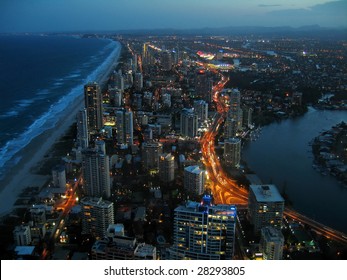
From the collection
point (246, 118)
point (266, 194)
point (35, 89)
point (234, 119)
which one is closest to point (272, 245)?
point (266, 194)

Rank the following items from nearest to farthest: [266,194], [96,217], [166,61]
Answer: [96,217] < [266,194] < [166,61]

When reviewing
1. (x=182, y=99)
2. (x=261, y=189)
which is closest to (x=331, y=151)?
(x=261, y=189)

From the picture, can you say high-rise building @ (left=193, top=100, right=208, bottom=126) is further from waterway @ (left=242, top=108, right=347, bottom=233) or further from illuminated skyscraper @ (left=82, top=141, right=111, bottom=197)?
illuminated skyscraper @ (left=82, top=141, right=111, bottom=197)

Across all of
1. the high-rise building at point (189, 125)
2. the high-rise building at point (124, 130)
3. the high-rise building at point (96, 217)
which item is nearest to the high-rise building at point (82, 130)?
the high-rise building at point (124, 130)

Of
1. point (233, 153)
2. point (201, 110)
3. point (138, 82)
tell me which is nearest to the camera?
point (233, 153)

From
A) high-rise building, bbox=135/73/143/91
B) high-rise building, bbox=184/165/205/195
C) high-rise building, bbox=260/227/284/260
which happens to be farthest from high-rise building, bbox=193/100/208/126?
high-rise building, bbox=260/227/284/260

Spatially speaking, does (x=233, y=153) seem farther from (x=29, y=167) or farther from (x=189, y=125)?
(x=29, y=167)

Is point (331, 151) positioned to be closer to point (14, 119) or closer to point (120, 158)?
point (120, 158)
